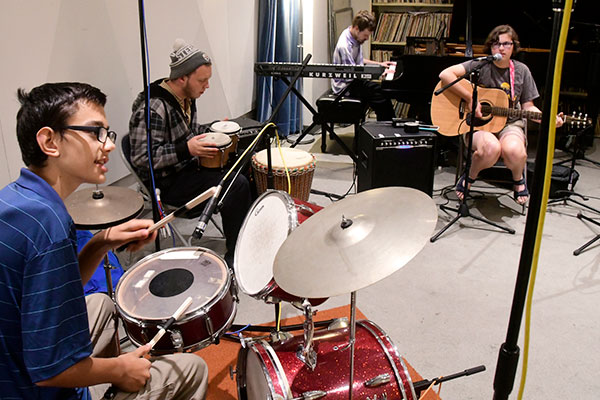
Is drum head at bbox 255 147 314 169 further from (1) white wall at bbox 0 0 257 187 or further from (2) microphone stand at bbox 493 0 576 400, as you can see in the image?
(2) microphone stand at bbox 493 0 576 400

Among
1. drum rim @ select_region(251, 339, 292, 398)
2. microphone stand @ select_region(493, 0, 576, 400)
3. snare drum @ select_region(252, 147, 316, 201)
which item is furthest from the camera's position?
snare drum @ select_region(252, 147, 316, 201)

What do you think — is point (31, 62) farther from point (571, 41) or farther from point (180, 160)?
point (571, 41)

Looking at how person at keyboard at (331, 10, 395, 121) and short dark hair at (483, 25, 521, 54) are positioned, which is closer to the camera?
short dark hair at (483, 25, 521, 54)

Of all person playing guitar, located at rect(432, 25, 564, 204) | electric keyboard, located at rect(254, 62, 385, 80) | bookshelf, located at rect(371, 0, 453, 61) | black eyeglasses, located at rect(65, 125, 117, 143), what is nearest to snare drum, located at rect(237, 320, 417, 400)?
black eyeglasses, located at rect(65, 125, 117, 143)

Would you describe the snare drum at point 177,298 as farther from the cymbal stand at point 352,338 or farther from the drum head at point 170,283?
the cymbal stand at point 352,338

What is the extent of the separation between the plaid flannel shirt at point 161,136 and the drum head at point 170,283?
38.9 inches

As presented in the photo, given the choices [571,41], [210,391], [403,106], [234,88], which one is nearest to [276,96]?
[234,88]

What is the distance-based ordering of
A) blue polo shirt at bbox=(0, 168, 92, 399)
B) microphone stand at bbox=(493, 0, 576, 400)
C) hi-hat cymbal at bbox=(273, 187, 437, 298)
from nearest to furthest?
microphone stand at bbox=(493, 0, 576, 400) < blue polo shirt at bbox=(0, 168, 92, 399) < hi-hat cymbal at bbox=(273, 187, 437, 298)

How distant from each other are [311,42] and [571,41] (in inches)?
107

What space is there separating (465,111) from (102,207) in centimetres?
252

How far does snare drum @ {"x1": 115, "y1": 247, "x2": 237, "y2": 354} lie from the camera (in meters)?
1.41

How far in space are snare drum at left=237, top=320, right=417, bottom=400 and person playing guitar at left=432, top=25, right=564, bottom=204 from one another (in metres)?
2.07

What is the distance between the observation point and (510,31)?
346 centimetres

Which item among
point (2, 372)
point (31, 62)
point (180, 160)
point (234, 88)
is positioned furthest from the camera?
point (234, 88)
